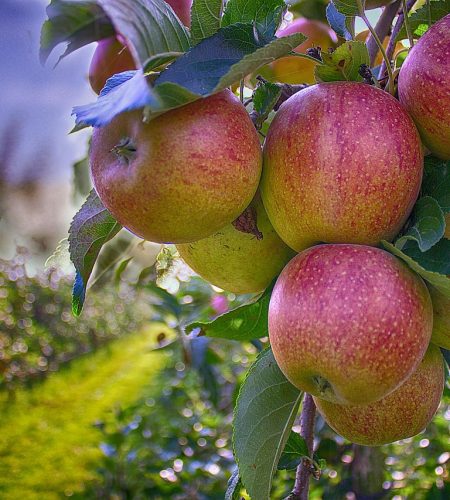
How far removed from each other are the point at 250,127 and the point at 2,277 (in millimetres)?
4186

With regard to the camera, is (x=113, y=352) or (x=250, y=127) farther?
(x=113, y=352)

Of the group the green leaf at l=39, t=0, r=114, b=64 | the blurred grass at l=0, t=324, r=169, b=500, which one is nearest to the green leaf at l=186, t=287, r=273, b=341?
the green leaf at l=39, t=0, r=114, b=64

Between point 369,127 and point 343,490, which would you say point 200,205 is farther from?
point 343,490

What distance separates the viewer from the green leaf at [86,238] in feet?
2.26

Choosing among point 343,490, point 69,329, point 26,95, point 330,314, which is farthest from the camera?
point 69,329

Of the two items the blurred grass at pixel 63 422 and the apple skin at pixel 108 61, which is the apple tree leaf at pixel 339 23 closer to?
the apple skin at pixel 108 61

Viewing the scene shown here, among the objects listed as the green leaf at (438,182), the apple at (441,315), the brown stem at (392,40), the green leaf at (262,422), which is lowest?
the green leaf at (262,422)

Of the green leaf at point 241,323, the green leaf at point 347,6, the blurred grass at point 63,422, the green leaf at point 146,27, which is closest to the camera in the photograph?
the green leaf at point 146,27

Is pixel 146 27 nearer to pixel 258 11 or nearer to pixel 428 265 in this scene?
pixel 258 11

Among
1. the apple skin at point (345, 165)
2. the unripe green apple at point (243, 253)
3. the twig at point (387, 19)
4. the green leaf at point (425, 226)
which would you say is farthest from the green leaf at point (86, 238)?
the twig at point (387, 19)

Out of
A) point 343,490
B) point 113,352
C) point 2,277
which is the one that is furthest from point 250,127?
point 113,352

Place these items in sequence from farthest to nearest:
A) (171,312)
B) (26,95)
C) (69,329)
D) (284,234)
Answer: (69,329) < (171,312) < (26,95) < (284,234)

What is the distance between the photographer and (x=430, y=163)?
63 cm

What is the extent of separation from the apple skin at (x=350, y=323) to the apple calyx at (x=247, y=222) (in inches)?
4.3
